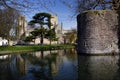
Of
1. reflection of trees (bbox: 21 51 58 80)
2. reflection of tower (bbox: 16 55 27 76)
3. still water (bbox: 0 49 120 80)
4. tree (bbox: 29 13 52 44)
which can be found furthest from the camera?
tree (bbox: 29 13 52 44)

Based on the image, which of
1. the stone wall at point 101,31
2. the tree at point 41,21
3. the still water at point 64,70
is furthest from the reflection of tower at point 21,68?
the tree at point 41,21

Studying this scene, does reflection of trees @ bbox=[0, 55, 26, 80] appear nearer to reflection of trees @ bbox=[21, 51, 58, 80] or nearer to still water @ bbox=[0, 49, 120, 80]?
still water @ bbox=[0, 49, 120, 80]

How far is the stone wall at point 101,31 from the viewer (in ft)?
89.6

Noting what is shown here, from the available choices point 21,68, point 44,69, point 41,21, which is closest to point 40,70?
point 44,69

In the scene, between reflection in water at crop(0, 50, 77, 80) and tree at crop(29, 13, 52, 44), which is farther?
tree at crop(29, 13, 52, 44)

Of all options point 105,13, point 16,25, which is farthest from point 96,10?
point 16,25

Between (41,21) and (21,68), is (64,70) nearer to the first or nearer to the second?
(21,68)

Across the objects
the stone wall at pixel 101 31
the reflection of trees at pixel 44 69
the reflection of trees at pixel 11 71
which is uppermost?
the stone wall at pixel 101 31

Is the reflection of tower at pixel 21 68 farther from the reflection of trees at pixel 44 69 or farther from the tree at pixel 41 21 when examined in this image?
the tree at pixel 41 21

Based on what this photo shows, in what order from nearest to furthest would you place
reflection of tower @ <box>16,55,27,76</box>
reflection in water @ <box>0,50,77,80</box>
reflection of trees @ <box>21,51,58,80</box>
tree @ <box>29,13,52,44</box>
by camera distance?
1. reflection in water @ <box>0,50,77,80</box>
2. reflection of trees @ <box>21,51,58,80</box>
3. reflection of tower @ <box>16,55,27,76</box>
4. tree @ <box>29,13,52,44</box>

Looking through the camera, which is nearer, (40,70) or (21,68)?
(40,70)

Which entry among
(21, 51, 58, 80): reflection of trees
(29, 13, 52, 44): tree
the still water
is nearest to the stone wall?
the still water

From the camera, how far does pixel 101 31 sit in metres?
27.4

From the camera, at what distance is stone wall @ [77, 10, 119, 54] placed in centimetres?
2731
